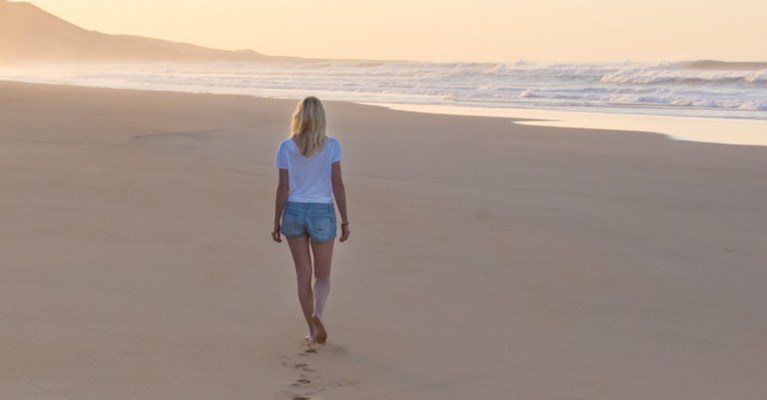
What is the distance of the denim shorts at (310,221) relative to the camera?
5648mm

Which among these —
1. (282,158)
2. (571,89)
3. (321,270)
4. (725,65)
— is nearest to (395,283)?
(321,270)

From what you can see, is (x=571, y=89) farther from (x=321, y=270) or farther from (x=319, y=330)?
(x=319, y=330)

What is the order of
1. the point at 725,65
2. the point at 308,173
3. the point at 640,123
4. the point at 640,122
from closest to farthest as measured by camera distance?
1. the point at 308,173
2. the point at 640,123
3. the point at 640,122
4. the point at 725,65

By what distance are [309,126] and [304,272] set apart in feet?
2.58

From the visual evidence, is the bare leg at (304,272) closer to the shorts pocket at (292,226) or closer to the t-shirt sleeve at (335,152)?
the shorts pocket at (292,226)

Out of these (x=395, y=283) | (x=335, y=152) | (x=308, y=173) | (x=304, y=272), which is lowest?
(x=395, y=283)

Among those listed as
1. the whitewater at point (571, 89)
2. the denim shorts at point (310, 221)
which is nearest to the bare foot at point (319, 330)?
the denim shorts at point (310, 221)

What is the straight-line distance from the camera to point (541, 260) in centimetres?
808

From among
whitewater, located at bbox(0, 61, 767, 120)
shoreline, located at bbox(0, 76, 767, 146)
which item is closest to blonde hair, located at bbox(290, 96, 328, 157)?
shoreline, located at bbox(0, 76, 767, 146)

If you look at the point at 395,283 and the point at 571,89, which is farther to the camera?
the point at 571,89

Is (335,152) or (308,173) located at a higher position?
(335,152)

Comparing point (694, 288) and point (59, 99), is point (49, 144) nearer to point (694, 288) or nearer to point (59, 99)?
point (694, 288)

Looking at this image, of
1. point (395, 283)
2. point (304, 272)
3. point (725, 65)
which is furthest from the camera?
point (725, 65)

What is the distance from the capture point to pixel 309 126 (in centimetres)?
548
